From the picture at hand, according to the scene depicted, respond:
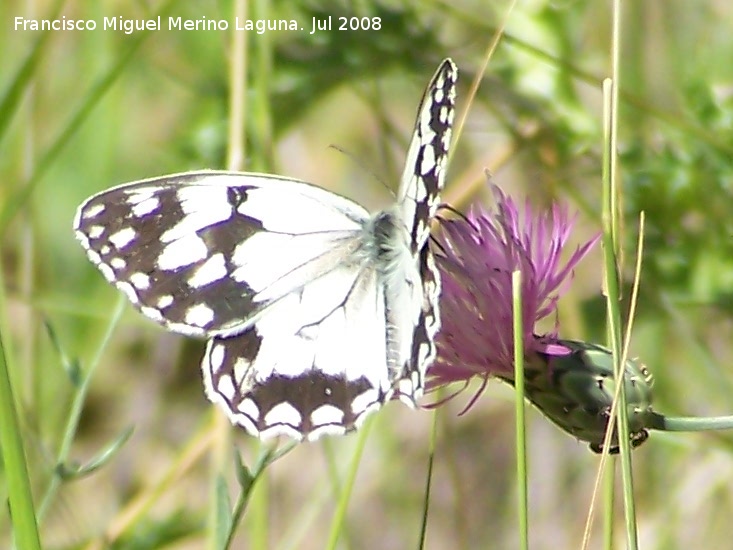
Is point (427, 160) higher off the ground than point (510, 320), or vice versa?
point (427, 160)

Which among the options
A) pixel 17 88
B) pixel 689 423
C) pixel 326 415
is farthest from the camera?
pixel 17 88

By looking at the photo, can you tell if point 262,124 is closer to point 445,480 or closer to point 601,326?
point 601,326

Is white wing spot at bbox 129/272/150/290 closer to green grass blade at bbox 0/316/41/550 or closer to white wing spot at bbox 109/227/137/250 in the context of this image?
white wing spot at bbox 109/227/137/250

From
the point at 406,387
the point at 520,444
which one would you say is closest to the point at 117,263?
the point at 406,387

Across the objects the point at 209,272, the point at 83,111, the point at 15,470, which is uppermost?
the point at 83,111

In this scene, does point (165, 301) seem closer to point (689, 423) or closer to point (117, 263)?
point (117, 263)

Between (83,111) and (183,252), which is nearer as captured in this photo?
(183,252)

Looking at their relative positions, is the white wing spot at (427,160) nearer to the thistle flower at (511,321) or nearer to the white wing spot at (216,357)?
the thistle flower at (511,321)
